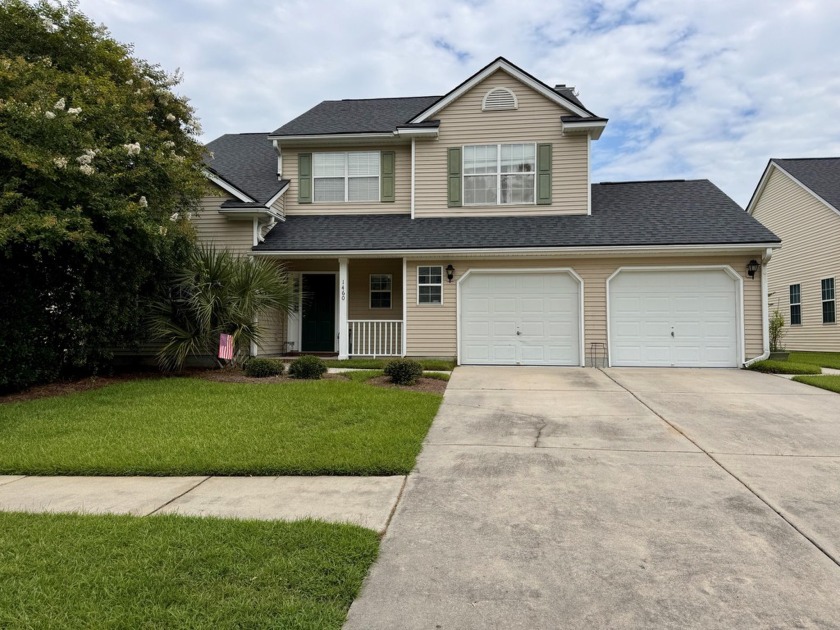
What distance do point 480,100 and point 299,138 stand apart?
5.20m

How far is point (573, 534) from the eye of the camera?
3383 millimetres

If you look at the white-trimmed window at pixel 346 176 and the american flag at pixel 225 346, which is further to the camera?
the white-trimmed window at pixel 346 176

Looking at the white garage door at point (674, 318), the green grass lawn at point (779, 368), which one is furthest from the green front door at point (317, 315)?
the green grass lawn at point (779, 368)

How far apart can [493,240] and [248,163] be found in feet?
28.7

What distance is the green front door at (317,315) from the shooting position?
14164 millimetres

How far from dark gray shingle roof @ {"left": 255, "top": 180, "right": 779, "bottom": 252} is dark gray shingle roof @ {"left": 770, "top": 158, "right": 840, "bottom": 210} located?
6.62 metres

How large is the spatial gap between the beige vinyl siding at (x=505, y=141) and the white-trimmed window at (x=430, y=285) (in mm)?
1987

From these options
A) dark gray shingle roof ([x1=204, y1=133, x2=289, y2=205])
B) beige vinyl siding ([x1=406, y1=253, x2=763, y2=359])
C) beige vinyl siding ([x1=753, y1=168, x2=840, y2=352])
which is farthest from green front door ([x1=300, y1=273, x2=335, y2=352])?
beige vinyl siding ([x1=753, y1=168, x2=840, y2=352])

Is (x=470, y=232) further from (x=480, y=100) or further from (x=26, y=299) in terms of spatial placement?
(x=26, y=299)

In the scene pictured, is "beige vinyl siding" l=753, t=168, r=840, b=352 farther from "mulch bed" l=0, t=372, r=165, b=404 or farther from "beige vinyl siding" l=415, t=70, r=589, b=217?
"mulch bed" l=0, t=372, r=165, b=404

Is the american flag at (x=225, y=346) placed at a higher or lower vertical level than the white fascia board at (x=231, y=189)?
lower

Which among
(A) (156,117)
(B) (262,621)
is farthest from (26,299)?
(B) (262,621)

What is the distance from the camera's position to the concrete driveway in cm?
256

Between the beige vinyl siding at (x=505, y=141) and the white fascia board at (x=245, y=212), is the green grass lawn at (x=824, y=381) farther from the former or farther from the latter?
the white fascia board at (x=245, y=212)
